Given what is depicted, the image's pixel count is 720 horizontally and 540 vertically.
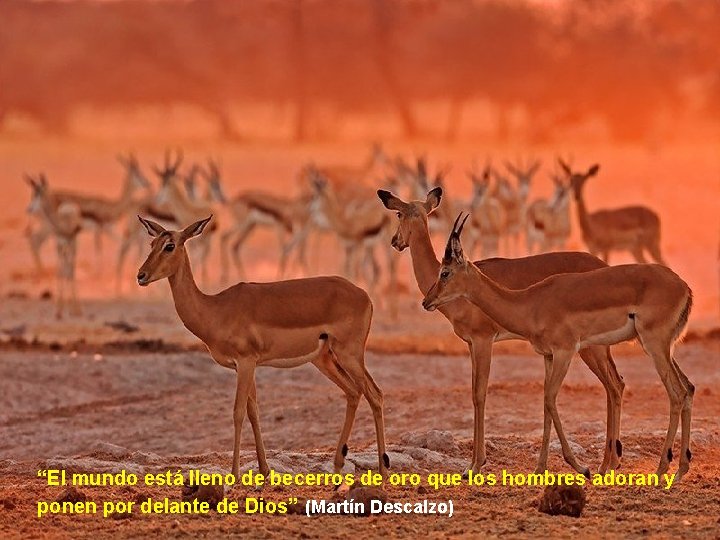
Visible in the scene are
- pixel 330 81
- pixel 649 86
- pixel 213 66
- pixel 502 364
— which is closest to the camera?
pixel 502 364

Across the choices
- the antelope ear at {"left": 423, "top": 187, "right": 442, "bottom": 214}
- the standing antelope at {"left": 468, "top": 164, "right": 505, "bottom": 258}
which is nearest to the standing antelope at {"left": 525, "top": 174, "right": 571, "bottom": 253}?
the standing antelope at {"left": 468, "top": 164, "right": 505, "bottom": 258}

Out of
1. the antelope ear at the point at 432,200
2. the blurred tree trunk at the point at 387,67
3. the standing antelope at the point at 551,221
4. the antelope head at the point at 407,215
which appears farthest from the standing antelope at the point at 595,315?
the blurred tree trunk at the point at 387,67

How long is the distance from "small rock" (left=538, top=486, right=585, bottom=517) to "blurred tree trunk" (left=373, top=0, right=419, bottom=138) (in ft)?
197

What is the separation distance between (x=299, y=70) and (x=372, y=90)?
5.37 meters

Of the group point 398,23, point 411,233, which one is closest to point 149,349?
point 411,233

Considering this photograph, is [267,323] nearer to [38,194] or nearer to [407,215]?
[407,215]

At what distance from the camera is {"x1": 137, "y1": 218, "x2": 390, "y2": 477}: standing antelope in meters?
11.6

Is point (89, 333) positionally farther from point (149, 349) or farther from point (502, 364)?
point (502, 364)

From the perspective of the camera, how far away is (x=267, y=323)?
1159cm

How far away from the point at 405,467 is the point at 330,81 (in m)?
69.1

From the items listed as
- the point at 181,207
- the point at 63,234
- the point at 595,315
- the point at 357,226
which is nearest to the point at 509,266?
→ the point at 595,315

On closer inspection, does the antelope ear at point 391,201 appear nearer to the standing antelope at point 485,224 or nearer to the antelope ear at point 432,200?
the antelope ear at point 432,200

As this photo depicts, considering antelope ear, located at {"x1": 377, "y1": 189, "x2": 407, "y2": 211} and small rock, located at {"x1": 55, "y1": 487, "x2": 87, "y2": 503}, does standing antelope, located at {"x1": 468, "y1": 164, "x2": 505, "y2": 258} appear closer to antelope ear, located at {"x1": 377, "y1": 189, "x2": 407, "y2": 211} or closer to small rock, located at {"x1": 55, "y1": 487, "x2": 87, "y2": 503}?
antelope ear, located at {"x1": 377, "y1": 189, "x2": 407, "y2": 211}

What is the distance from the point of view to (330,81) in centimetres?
8038
